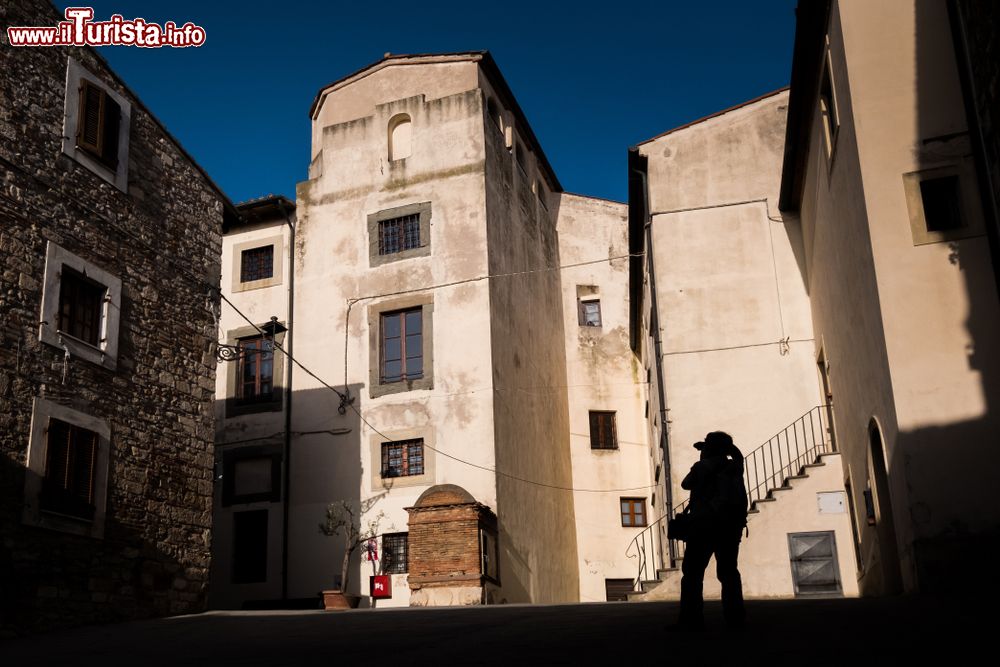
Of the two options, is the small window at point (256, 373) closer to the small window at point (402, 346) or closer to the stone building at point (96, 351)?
the small window at point (402, 346)

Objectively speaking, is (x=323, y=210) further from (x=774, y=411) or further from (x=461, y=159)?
(x=774, y=411)

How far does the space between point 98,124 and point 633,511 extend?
17.8 meters

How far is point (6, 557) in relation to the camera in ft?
39.8

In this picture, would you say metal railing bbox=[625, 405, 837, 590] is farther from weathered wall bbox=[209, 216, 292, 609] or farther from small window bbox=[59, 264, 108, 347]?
small window bbox=[59, 264, 108, 347]

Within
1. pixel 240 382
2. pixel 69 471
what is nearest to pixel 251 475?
pixel 240 382

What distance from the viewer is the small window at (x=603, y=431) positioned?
28.6 metres

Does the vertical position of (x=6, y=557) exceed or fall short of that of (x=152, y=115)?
it falls short

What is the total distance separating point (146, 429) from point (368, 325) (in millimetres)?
9976

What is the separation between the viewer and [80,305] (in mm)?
14117

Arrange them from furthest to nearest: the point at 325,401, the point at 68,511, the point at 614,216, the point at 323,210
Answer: the point at 614,216
the point at 323,210
the point at 325,401
the point at 68,511

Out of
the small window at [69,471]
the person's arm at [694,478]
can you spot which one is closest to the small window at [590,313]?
the small window at [69,471]

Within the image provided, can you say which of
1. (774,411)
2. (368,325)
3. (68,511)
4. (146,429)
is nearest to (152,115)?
(146,429)

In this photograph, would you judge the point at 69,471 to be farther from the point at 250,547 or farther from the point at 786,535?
the point at 250,547

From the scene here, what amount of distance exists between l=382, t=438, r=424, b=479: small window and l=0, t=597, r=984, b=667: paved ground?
11.1 meters
